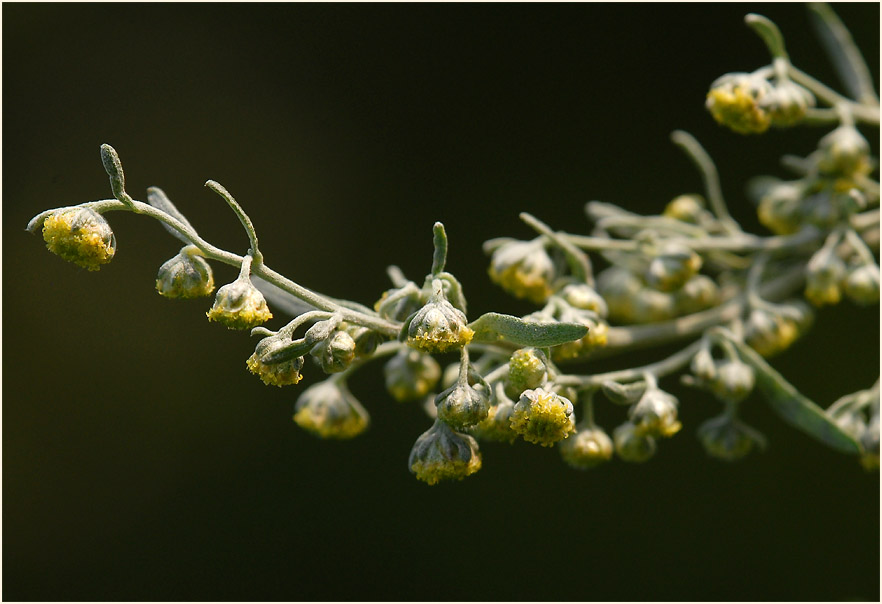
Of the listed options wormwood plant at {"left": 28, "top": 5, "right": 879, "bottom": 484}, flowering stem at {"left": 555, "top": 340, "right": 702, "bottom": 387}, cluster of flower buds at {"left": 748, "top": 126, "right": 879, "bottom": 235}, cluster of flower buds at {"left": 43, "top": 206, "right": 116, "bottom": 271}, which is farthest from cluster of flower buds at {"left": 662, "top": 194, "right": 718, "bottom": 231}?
cluster of flower buds at {"left": 43, "top": 206, "right": 116, "bottom": 271}

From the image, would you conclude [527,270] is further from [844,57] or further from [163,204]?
[844,57]

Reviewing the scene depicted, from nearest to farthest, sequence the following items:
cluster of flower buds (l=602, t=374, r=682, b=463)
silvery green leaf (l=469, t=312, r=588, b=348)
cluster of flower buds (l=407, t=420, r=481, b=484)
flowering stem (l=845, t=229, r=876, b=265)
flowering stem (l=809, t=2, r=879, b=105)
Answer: silvery green leaf (l=469, t=312, r=588, b=348) → cluster of flower buds (l=407, t=420, r=481, b=484) → cluster of flower buds (l=602, t=374, r=682, b=463) → flowering stem (l=845, t=229, r=876, b=265) → flowering stem (l=809, t=2, r=879, b=105)

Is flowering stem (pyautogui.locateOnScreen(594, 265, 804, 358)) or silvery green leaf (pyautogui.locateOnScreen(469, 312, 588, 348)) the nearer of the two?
silvery green leaf (pyautogui.locateOnScreen(469, 312, 588, 348))

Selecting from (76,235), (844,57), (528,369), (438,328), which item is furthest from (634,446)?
(844,57)

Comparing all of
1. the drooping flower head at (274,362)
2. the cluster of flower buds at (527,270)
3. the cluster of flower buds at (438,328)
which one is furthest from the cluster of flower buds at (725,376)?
the drooping flower head at (274,362)

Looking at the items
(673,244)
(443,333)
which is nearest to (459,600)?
(673,244)

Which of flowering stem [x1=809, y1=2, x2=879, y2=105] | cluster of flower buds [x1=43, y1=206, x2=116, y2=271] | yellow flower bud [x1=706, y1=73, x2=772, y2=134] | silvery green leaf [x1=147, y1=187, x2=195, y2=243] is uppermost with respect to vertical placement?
flowering stem [x1=809, y1=2, x2=879, y2=105]

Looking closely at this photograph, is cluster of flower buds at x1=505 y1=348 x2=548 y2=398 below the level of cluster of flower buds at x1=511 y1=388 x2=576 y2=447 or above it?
above

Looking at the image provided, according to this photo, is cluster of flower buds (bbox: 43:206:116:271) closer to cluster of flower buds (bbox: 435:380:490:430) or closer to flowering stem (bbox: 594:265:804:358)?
cluster of flower buds (bbox: 435:380:490:430)
